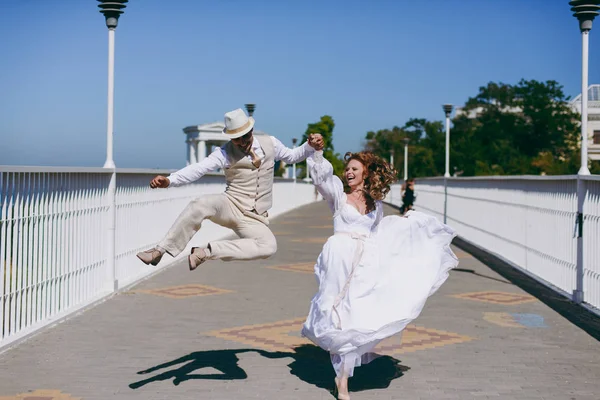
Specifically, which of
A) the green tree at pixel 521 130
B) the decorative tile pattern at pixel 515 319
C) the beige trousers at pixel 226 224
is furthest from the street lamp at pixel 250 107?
the green tree at pixel 521 130

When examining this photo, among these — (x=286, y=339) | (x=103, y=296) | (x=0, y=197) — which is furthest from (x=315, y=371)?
(x=103, y=296)

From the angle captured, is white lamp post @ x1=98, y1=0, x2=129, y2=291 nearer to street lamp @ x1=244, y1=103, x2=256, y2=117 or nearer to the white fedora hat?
the white fedora hat

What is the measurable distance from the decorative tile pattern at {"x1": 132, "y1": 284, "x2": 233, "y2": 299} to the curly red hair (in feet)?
19.9

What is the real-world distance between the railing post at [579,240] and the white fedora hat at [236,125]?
685 centimetres

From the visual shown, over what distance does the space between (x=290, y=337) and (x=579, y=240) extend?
5.20m

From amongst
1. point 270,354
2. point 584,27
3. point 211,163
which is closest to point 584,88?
point 584,27

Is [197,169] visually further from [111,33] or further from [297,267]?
[297,267]

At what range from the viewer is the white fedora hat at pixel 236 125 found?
7.22 metres

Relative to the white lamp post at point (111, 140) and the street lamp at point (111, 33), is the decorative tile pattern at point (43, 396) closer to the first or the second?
the white lamp post at point (111, 140)

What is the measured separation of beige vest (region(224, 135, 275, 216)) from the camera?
748 cm

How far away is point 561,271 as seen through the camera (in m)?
13.8

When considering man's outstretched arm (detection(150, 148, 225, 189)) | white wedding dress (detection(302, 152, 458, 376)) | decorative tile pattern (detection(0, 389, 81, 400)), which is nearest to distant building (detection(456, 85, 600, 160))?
white wedding dress (detection(302, 152, 458, 376))

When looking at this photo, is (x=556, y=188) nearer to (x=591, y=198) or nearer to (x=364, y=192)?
(x=591, y=198)

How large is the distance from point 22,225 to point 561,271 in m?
8.28
